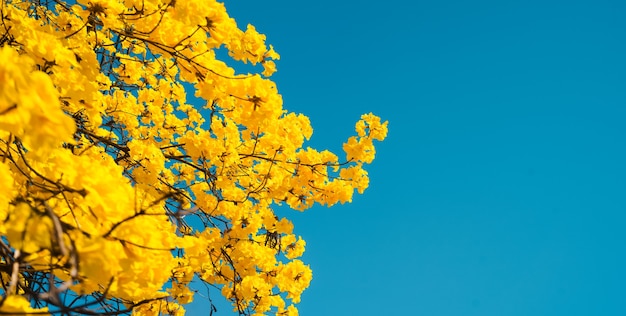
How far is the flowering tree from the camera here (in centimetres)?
136

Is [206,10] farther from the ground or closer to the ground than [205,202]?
closer to the ground

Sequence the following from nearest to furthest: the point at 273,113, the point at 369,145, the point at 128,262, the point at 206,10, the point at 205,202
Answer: the point at 128,262, the point at 206,10, the point at 273,113, the point at 205,202, the point at 369,145

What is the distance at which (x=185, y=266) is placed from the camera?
4.79 metres

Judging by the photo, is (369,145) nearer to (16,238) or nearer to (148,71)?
(148,71)

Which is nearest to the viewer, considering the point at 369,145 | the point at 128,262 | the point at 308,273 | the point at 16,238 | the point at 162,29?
the point at 16,238

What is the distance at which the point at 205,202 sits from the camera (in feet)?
17.1

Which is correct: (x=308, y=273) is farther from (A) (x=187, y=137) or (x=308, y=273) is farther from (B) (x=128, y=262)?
(B) (x=128, y=262)

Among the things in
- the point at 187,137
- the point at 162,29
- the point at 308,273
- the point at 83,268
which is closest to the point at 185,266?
the point at 187,137

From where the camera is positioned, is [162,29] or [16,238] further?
[162,29]

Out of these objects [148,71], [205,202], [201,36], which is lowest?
[201,36]

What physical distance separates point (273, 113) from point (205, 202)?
1.98m

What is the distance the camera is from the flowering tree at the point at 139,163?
1355mm

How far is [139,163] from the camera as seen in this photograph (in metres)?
4.55

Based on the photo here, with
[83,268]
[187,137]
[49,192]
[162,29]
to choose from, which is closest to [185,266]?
[187,137]
